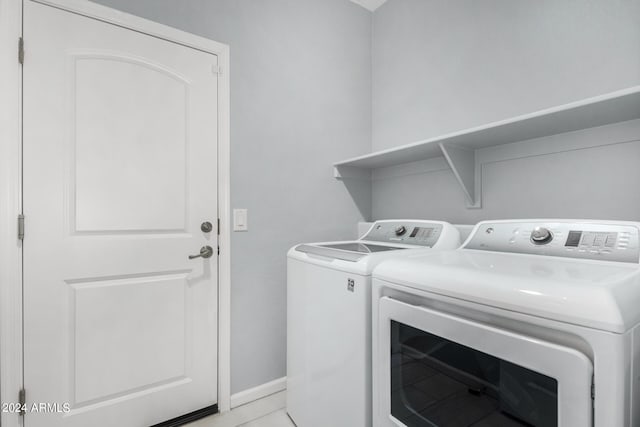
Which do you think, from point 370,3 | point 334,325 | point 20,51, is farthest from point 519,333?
point 370,3

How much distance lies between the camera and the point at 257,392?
1.83m

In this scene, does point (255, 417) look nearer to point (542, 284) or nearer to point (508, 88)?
point (542, 284)

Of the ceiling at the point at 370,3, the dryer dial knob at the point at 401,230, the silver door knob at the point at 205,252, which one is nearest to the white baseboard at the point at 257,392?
the silver door knob at the point at 205,252

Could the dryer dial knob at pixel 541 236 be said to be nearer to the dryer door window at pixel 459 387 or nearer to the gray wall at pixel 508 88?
the gray wall at pixel 508 88

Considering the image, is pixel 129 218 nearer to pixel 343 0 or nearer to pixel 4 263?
pixel 4 263

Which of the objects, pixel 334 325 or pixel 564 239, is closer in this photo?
pixel 564 239

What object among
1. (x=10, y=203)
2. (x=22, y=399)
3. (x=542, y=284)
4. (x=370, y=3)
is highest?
(x=370, y=3)

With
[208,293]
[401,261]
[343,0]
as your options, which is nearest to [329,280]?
[401,261]

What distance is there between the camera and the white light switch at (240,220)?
178 cm

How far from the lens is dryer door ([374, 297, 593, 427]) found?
618 mm

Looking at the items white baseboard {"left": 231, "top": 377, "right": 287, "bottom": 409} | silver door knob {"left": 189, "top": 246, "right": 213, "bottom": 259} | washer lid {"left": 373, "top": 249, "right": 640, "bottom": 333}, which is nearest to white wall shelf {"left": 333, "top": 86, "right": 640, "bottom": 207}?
washer lid {"left": 373, "top": 249, "right": 640, "bottom": 333}

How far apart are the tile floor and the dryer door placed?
32.4 inches

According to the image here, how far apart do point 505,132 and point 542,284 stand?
3.14ft

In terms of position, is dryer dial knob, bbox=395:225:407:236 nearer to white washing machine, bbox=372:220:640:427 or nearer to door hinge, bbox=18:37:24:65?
white washing machine, bbox=372:220:640:427
